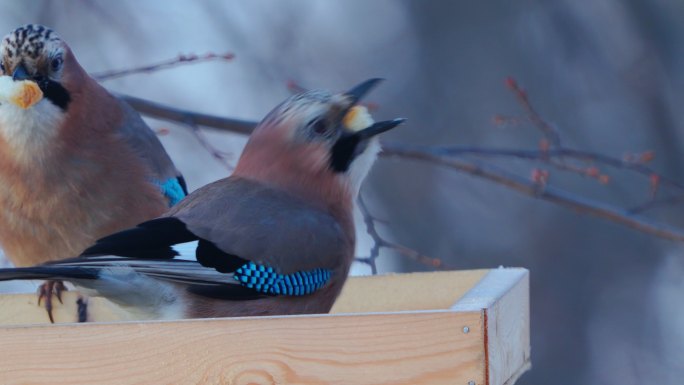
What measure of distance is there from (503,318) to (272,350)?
0.51 meters

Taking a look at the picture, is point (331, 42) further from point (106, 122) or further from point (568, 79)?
point (106, 122)

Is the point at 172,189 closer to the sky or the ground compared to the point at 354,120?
closer to the ground

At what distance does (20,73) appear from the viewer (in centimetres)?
336

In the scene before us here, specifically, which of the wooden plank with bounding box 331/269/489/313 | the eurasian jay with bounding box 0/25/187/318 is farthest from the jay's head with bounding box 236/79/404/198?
the eurasian jay with bounding box 0/25/187/318

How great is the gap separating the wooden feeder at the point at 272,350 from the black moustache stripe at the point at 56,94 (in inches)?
51.5

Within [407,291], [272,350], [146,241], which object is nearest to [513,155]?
[407,291]

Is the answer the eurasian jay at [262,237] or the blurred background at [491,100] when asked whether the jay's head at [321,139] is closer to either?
the eurasian jay at [262,237]

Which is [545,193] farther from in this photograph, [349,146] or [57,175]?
[57,175]

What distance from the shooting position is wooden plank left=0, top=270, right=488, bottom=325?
3270 millimetres

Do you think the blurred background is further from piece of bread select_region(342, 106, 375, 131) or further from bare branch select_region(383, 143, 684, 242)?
piece of bread select_region(342, 106, 375, 131)

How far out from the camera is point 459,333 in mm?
2281

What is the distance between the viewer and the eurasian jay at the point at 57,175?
3512 millimetres

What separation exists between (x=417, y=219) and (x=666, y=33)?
172 cm

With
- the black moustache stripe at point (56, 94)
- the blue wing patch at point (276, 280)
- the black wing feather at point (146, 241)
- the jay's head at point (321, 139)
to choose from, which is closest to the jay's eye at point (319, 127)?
the jay's head at point (321, 139)
